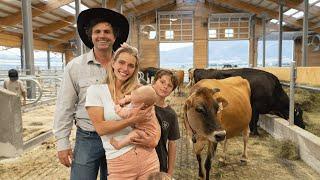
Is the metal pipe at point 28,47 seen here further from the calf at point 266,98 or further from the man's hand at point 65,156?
the man's hand at point 65,156

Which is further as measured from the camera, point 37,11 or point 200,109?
point 37,11

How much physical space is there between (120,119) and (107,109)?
92 millimetres

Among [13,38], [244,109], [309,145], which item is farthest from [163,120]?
[13,38]

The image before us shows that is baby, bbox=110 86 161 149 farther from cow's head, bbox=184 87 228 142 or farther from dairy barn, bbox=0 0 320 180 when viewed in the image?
cow's head, bbox=184 87 228 142

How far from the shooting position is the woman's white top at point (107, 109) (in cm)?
171

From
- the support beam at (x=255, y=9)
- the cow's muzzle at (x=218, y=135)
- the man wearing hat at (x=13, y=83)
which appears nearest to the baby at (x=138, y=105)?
the cow's muzzle at (x=218, y=135)

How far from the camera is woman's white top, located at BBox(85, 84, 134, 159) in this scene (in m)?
1.71

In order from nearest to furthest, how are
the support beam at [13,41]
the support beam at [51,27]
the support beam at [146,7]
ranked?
the support beam at [13,41] → the support beam at [51,27] → the support beam at [146,7]

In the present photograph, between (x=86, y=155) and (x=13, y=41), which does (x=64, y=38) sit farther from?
(x=86, y=155)

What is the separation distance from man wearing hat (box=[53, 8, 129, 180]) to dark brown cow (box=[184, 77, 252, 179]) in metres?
1.51

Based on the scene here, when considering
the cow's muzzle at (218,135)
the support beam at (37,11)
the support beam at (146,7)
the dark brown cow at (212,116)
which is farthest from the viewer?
the support beam at (146,7)

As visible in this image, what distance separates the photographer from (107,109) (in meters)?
1.73

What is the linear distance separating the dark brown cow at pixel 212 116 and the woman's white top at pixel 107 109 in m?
1.66

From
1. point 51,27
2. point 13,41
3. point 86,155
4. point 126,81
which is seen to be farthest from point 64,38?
point 126,81
